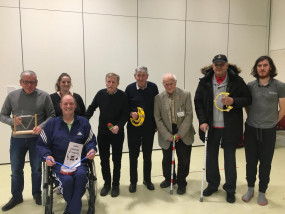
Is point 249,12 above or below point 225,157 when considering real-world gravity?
above

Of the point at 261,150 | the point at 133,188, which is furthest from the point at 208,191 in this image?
the point at 133,188

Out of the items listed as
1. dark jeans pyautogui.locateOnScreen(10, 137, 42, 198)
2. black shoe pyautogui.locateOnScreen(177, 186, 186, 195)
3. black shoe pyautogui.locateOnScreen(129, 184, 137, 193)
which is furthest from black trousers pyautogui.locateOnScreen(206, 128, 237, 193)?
dark jeans pyautogui.locateOnScreen(10, 137, 42, 198)

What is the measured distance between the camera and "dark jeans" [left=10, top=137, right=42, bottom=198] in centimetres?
246

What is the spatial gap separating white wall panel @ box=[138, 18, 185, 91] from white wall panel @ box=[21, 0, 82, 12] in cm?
116

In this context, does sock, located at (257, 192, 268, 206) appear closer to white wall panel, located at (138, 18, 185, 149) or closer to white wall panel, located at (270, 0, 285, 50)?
white wall panel, located at (138, 18, 185, 149)

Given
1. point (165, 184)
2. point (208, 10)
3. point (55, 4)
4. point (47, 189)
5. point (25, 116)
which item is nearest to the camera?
point (47, 189)

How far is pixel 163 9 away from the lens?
179 inches

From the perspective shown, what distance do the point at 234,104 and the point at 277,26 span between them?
12.0ft

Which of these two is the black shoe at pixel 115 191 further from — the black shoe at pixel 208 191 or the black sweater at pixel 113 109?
the black shoe at pixel 208 191

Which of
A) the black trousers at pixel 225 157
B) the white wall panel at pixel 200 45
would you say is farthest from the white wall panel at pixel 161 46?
the black trousers at pixel 225 157

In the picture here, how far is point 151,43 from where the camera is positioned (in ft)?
14.9

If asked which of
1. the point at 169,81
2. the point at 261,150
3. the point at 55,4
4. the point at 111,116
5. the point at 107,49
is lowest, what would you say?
the point at 261,150

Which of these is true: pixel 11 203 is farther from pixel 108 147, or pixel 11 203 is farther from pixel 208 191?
pixel 208 191

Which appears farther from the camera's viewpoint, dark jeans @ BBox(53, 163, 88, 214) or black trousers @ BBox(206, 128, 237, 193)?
black trousers @ BBox(206, 128, 237, 193)
